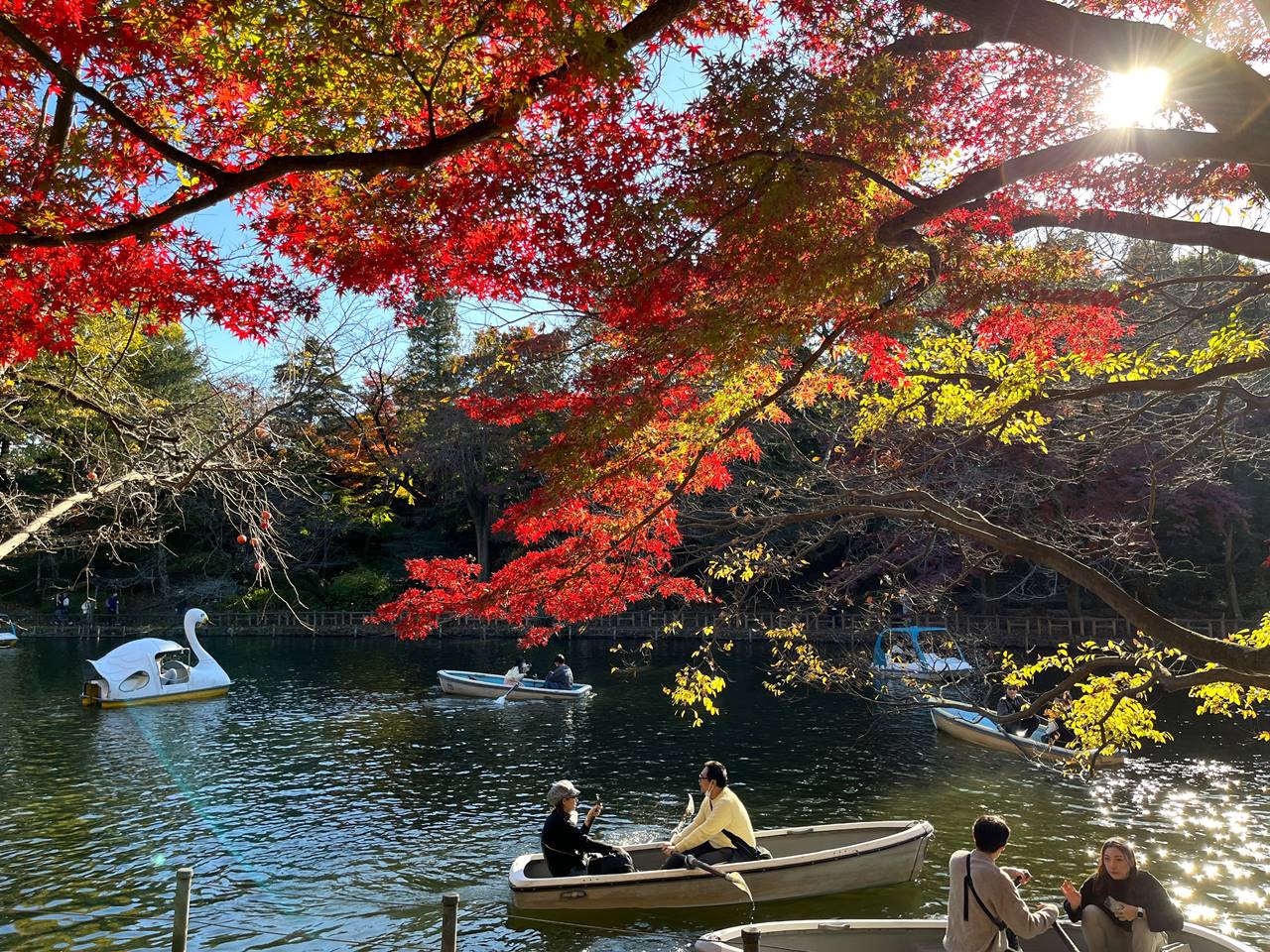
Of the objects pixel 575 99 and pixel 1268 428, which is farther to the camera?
pixel 1268 428

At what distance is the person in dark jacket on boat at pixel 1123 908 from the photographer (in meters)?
6.05

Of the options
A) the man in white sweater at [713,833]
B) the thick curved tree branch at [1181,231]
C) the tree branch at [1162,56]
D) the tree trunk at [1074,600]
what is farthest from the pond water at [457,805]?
the tree trunk at [1074,600]

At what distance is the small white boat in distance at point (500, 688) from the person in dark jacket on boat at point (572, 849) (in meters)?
13.3

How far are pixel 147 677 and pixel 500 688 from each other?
28.6 feet

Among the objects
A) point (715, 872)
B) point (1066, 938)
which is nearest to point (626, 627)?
point (715, 872)

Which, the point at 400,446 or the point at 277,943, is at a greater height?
the point at 400,446

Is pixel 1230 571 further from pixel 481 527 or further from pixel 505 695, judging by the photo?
pixel 481 527

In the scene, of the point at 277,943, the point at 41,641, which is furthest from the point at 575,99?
the point at 41,641

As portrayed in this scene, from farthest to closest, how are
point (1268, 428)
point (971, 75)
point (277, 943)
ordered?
point (1268, 428) < point (277, 943) < point (971, 75)

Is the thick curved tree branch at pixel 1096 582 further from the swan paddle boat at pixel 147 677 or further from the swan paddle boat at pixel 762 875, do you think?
the swan paddle boat at pixel 147 677

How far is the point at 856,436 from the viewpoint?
30.9 feet

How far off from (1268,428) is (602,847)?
25.3 metres

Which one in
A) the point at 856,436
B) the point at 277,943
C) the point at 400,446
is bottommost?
the point at 277,943

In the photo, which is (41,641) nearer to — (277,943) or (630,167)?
(277,943)
